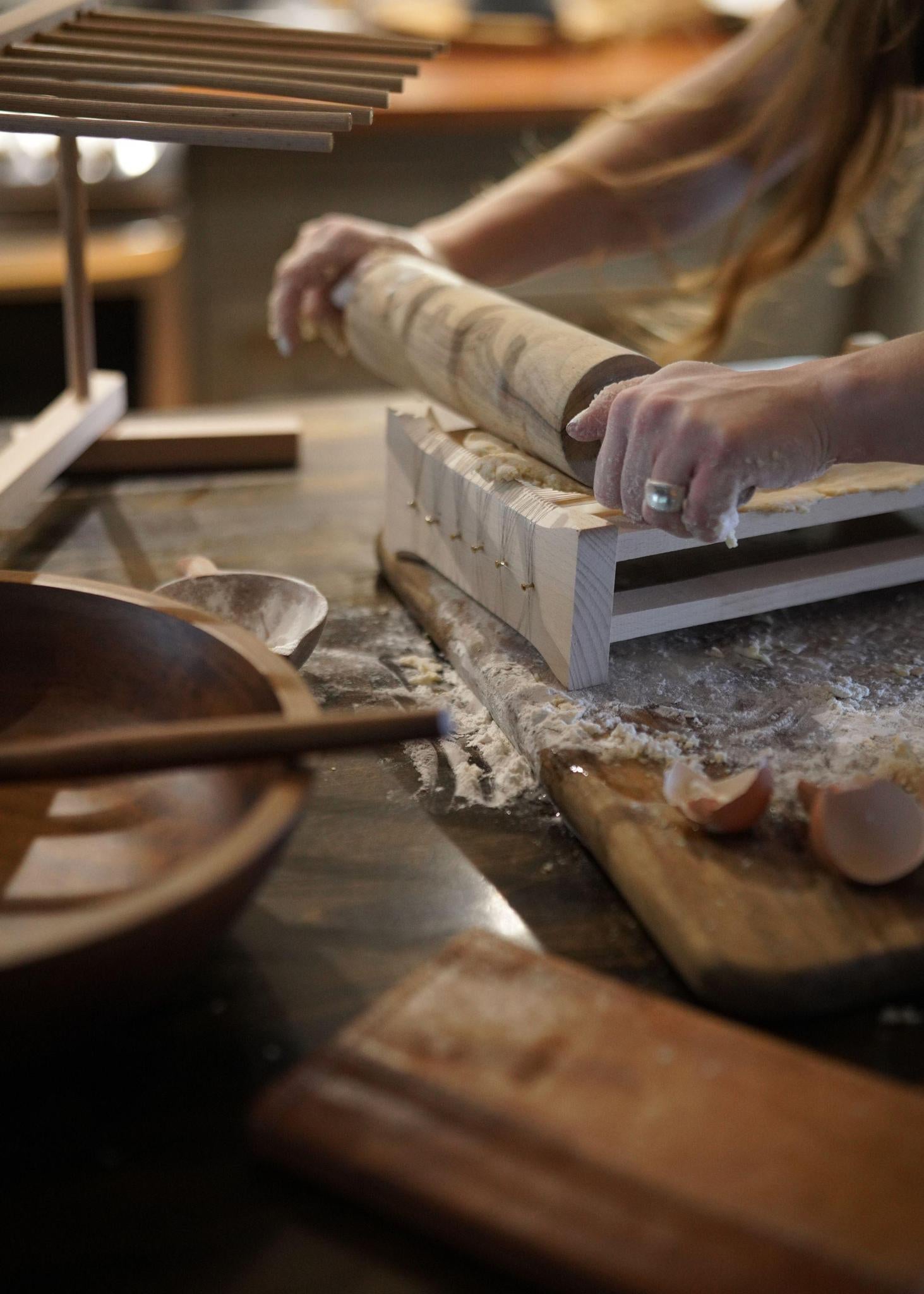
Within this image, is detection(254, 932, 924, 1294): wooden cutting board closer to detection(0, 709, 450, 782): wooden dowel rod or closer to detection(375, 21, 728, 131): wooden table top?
detection(0, 709, 450, 782): wooden dowel rod

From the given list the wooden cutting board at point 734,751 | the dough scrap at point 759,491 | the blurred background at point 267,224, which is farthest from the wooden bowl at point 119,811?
the blurred background at point 267,224

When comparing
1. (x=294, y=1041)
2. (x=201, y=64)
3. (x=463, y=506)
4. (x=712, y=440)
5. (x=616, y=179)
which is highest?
(x=201, y=64)

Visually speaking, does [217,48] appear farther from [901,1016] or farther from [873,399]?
[901,1016]

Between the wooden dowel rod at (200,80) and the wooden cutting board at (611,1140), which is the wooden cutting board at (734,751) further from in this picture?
the wooden dowel rod at (200,80)

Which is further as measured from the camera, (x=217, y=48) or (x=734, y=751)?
(x=217, y=48)

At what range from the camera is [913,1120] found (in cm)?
52

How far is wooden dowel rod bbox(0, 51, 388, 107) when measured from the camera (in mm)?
918

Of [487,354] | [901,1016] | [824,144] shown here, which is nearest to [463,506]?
Result: [487,354]

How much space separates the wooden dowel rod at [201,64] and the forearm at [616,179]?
21.0 inches

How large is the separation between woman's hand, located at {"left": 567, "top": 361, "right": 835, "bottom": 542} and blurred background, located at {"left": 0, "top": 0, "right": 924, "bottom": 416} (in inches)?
81.4

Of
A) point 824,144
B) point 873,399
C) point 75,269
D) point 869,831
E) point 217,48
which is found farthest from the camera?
point 824,144

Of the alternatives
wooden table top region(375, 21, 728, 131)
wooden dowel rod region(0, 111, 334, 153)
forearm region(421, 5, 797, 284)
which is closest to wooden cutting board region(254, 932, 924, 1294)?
wooden dowel rod region(0, 111, 334, 153)

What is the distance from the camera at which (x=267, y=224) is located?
3082mm

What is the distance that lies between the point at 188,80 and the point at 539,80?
2.49m
